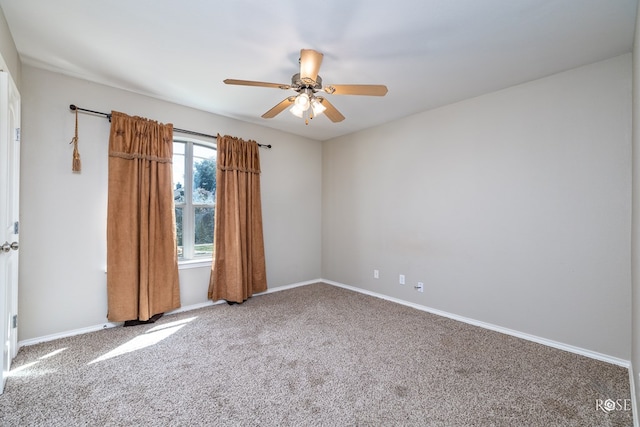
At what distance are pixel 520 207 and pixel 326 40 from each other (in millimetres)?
2347

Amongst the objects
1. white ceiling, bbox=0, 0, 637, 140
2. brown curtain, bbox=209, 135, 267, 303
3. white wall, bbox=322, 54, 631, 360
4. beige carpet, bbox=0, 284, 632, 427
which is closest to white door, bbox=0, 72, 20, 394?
beige carpet, bbox=0, 284, 632, 427

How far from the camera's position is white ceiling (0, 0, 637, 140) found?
1.81 metres

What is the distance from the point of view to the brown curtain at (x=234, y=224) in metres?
3.63

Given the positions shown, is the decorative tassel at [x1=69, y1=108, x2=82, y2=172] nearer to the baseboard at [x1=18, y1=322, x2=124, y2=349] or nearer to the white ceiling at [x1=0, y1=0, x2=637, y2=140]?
the white ceiling at [x1=0, y1=0, x2=637, y2=140]

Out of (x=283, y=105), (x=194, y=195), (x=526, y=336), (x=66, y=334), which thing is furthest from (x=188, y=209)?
(x=526, y=336)

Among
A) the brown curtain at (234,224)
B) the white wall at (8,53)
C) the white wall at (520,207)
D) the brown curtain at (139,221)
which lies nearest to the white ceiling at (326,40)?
the white wall at (8,53)

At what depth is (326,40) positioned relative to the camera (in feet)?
6.95

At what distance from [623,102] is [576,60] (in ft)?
1.60

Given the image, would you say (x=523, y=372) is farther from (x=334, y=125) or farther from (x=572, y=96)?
(x=334, y=125)

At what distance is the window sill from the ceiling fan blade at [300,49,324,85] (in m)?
2.59

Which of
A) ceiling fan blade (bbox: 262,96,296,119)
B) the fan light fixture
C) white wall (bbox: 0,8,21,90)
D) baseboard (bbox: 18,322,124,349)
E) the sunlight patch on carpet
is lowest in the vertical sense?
the sunlight patch on carpet

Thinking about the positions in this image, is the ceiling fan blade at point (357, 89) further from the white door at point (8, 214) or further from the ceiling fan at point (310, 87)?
the white door at point (8, 214)

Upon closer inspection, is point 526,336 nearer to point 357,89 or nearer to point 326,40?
point 357,89

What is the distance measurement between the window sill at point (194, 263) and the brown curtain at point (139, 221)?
217 millimetres
